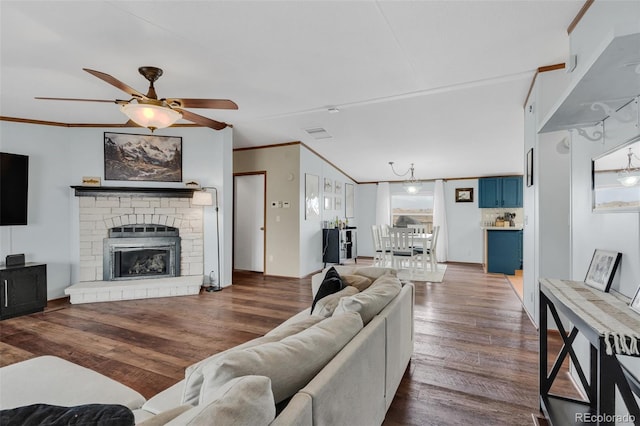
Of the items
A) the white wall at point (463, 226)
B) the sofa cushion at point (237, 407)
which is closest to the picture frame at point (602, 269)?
the sofa cushion at point (237, 407)

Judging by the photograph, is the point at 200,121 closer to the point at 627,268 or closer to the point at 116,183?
the point at 116,183

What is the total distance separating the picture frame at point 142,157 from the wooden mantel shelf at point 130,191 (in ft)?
0.74

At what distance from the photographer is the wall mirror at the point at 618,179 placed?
139 centimetres

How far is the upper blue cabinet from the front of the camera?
6883mm

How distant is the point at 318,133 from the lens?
5.28 metres

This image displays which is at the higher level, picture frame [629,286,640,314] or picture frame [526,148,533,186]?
picture frame [526,148,533,186]

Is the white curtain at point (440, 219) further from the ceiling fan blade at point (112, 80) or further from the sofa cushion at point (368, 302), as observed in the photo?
the ceiling fan blade at point (112, 80)

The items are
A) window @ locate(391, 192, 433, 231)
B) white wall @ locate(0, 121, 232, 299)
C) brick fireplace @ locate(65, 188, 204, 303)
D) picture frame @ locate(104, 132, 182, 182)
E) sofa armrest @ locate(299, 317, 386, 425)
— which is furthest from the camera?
window @ locate(391, 192, 433, 231)

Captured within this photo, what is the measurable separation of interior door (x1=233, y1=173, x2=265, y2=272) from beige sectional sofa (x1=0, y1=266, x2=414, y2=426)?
14.7 feet

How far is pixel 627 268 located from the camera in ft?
4.75

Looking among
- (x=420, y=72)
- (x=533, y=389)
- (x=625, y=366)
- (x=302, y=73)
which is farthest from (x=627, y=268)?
(x=302, y=73)

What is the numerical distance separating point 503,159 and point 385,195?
311 cm

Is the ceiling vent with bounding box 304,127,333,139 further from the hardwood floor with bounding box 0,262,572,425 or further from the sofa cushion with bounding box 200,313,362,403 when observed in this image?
the sofa cushion with bounding box 200,313,362,403

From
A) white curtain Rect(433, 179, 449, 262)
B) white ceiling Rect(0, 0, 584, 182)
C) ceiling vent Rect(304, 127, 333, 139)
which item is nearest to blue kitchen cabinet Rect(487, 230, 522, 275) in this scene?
white curtain Rect(433, 179, 449, 262)
